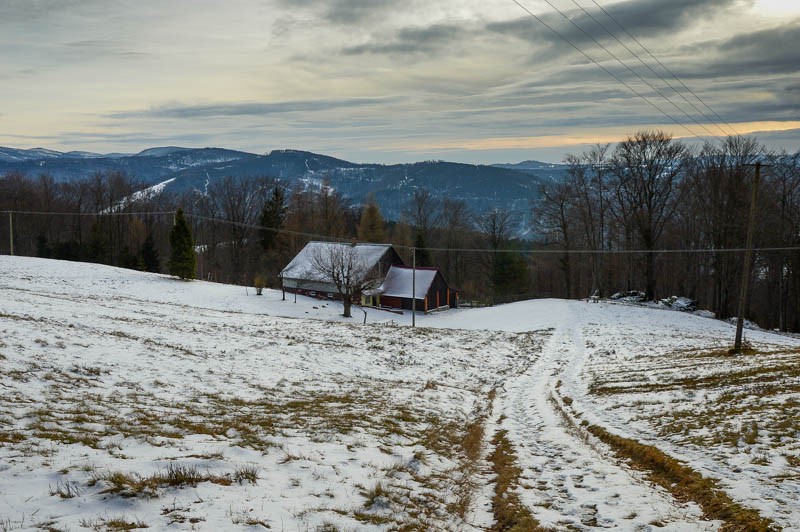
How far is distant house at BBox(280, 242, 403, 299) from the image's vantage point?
5763cm

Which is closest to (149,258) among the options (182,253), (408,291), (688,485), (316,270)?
(182,253)

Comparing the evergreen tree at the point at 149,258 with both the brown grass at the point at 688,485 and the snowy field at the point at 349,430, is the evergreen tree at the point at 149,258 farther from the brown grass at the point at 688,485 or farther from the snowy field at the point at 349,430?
the brown grass at the point at 688,485

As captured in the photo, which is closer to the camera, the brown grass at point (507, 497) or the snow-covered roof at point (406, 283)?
the brown grass at point (507, 497)

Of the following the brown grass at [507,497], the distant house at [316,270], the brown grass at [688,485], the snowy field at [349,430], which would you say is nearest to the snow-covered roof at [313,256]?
the distant house at [316,270]

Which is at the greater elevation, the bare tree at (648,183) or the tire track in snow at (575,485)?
the bare tree at (648,183)

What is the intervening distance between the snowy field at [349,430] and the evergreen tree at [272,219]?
197 ft

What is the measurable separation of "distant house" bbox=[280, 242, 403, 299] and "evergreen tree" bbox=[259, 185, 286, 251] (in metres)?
21.9

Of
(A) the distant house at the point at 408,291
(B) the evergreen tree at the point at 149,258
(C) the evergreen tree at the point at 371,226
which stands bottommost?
(A) the distant house at the point at 408,291

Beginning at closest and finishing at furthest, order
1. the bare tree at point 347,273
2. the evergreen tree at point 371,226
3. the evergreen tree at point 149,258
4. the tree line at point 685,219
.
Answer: the tree line at point 685,219 → the bare tree at point 347,273 → the evergreen tree at point 149,258 → the evergreen tree at point 371,226

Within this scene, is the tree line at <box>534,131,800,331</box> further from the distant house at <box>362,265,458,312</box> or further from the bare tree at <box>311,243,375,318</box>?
the bare tree at <box>311,243,375,318</box>

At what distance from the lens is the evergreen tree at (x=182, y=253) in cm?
5428

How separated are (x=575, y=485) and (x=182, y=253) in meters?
53.4

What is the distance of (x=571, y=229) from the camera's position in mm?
59781

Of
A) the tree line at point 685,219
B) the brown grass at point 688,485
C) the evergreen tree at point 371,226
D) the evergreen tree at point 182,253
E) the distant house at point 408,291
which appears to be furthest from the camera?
the evergreen tree at point 371,226
